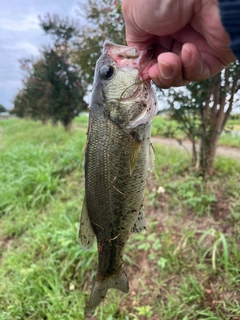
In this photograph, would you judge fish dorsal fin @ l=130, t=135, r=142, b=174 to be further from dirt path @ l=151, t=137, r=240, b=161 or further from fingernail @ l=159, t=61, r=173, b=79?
dirt path @ l=151, t=137, r=240, b=161

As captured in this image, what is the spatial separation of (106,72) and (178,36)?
441 mm

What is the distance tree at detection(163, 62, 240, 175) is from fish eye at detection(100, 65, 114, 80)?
8.41 feet

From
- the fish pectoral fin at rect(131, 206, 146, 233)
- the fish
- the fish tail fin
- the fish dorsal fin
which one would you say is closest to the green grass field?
the fish tail fin

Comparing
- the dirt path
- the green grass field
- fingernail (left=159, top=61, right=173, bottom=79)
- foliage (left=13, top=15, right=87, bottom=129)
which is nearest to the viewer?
fingernail (left=159, top=61, right=173, bottom=79)

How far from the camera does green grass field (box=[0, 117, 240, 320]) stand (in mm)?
3131

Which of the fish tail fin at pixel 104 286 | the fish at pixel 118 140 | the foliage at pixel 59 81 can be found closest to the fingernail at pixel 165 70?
the fish at pixel 118 140

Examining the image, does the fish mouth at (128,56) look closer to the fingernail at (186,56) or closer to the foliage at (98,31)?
the fingernail at (186,56)

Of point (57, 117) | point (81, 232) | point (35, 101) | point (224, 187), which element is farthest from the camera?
point (35, 101)

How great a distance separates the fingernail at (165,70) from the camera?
1488mm

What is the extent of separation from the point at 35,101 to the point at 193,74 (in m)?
14.7

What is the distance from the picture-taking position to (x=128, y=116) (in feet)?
5.46

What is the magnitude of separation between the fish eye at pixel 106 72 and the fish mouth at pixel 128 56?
0.14 ft

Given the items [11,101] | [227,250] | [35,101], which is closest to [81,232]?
[227,250]

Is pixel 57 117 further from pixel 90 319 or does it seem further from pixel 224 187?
pixel 90 319
